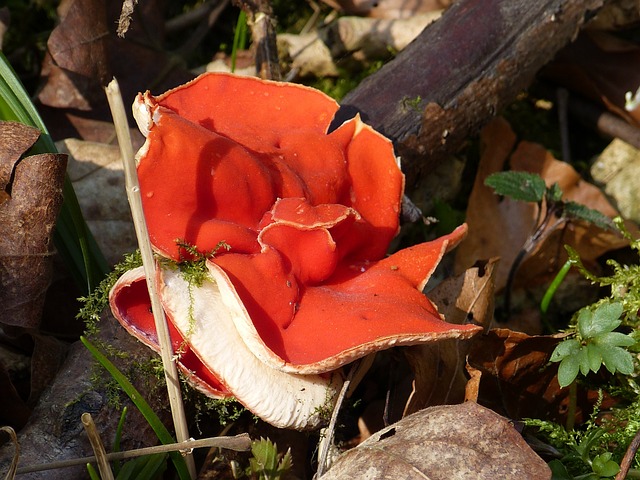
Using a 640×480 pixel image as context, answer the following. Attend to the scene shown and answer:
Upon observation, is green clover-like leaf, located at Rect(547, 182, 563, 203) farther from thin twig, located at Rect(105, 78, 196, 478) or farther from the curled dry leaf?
the curled dry leaf

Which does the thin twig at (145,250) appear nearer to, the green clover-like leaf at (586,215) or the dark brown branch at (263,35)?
the dark brown branch at (263,35)

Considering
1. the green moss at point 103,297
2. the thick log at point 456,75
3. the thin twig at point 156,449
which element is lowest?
the thin twig at point 156,449

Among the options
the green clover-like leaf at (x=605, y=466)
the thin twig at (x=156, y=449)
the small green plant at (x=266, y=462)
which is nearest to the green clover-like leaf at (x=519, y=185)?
the green clover-like leaf at (x=605, y=466)

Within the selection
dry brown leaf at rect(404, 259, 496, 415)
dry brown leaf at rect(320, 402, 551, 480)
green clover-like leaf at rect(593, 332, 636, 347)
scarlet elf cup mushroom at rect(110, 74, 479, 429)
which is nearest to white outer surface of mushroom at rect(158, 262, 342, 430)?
scarlet elf cup mushroom at rect(110, 74, 479, 429)

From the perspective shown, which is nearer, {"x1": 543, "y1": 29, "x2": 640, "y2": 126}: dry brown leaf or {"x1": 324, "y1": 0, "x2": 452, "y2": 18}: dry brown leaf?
{"x1": 543, "y1": 29, "x2": 640, "y2": 126}: dry brown leaf

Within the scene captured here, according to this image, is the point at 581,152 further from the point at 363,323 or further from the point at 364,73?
the point at 363,323

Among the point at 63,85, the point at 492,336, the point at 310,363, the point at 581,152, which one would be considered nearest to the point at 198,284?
the point at 310,363
